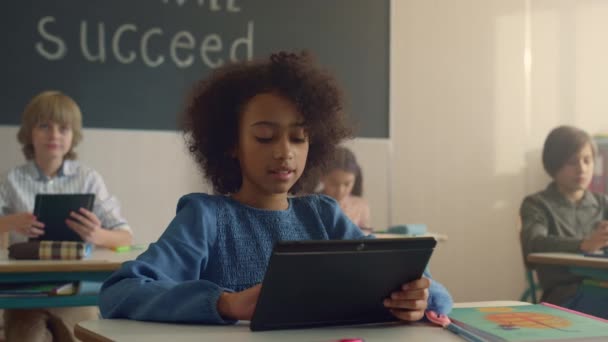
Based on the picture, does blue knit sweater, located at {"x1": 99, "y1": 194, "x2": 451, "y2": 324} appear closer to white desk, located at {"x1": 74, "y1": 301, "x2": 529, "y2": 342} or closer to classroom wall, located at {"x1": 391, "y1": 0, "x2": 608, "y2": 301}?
white desk, located at {"x1": 74, "y1": 301, "x2": 529, "y2": 342}

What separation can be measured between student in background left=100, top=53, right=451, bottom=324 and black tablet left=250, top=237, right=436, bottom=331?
4 centimetres

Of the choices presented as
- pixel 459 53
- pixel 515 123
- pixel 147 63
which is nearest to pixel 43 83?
pixel 147 63

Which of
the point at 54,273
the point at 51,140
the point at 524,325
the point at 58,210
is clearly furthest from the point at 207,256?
the point at 51,140

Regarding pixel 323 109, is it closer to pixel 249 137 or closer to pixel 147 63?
pixel 249 137

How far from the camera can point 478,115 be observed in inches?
Result: 193

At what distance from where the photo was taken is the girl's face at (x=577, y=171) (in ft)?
11.0

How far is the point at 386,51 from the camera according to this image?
4637 millimetres

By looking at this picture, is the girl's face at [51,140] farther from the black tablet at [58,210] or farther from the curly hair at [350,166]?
the curly hair at [350,166]

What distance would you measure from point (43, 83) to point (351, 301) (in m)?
3.22

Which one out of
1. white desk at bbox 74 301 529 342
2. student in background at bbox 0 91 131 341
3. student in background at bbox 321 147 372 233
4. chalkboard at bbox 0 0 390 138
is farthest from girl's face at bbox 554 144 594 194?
white desk at bbox 74 301 529 342

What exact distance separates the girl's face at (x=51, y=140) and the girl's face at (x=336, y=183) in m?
1.29

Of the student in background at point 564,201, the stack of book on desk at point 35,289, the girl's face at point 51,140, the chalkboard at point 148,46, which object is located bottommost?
the stack of book on desk at point 35,289

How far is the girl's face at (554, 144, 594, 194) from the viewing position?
3355mm

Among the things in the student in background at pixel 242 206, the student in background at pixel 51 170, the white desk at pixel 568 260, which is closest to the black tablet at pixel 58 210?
the student in background at pixel 51 170
